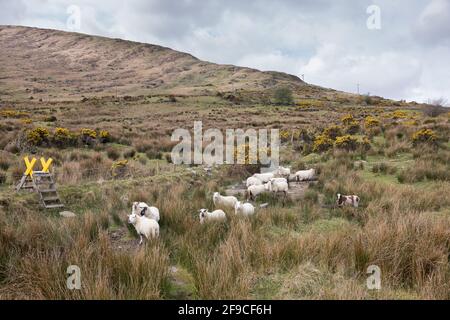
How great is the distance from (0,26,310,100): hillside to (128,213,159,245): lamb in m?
76.3

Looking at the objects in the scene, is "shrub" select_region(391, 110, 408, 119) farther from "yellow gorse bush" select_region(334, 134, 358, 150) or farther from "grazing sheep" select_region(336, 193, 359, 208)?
"grazing sheep" select_region(336, 193, 359, 208)

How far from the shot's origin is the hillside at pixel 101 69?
94312 mm

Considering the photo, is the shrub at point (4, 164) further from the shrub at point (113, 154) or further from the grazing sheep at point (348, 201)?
the grazing sheep at point (348, 201)

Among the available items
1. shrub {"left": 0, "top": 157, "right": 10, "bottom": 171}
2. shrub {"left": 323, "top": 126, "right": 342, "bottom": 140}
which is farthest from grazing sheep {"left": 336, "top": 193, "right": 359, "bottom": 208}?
shrub {"left": 323, "top": 126, "right": 342, "bottom": 140}

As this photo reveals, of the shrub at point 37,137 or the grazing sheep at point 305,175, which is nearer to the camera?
the grazing sheep at point 305,175

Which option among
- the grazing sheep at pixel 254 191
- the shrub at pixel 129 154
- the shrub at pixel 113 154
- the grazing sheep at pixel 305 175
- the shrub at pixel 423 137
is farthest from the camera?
the shrub at pixel 129 154

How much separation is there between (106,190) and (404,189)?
8.18m

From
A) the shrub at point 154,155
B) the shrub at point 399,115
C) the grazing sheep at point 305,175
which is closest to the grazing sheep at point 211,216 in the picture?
the grazing sheep at point 305,175

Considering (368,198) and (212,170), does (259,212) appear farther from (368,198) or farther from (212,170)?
(212,170)

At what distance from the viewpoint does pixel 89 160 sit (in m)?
14.4

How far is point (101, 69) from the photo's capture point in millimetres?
134250

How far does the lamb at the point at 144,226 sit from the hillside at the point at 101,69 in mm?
76250

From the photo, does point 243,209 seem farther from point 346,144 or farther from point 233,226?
point 346,144

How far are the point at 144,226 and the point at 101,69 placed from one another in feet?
459
